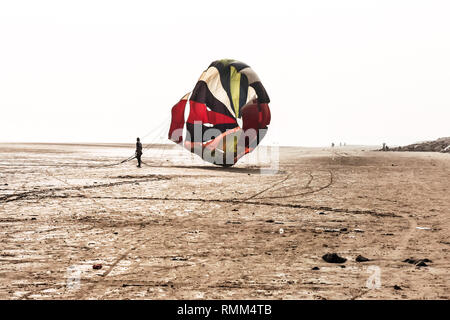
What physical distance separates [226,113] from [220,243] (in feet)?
53.3

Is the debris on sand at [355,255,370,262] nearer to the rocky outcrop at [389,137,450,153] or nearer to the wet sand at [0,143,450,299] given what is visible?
the wet sand at [0,143,450,299]

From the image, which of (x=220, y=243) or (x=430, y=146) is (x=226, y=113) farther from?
(x=430, y=146)

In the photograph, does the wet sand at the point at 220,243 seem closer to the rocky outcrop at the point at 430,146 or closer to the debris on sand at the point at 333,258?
the debris on sand at the point at 333,258

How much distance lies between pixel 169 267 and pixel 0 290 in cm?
204

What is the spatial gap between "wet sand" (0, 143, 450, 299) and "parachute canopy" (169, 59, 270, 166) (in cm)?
822

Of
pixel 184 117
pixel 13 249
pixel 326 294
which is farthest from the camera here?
pixel 184 117

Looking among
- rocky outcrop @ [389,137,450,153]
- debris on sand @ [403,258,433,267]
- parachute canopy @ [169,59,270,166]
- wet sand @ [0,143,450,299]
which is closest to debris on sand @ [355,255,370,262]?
wet sand @ [0,143,450,299]

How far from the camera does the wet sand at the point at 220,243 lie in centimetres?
511

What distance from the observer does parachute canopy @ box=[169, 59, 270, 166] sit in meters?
22.2
